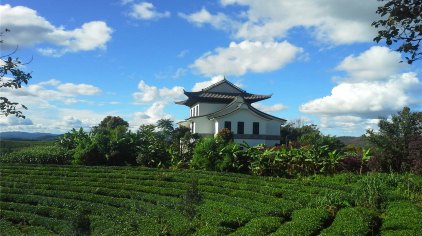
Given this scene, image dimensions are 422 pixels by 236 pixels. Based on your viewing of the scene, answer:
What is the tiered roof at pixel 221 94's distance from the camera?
46719 millimetres

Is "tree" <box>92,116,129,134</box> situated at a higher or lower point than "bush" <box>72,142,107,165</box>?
higher

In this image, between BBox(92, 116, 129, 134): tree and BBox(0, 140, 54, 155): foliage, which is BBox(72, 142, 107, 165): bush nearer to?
BBox(0, 140, 54, 155): foliage

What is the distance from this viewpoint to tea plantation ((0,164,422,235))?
9.84 metres

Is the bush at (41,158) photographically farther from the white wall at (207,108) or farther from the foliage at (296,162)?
the white wall at (207,108)

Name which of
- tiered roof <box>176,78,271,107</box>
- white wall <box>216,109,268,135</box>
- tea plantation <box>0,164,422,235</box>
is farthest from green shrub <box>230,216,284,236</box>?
tiered roof <box>176,78,271,107</box>

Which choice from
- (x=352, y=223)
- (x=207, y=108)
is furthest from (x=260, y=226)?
(x=207, y=108)

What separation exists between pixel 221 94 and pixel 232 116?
5893 mm

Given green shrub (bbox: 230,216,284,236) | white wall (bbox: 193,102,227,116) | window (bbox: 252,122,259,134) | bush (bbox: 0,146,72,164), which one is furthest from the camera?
white wall (bbox: 193,102,227,116)

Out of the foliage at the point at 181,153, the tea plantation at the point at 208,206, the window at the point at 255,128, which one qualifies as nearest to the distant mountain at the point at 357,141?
the tea plantation at the point at 208,206

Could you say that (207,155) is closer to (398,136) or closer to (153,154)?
(153,154)

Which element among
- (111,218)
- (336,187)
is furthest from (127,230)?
(336,187)

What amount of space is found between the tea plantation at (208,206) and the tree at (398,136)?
2377 mm

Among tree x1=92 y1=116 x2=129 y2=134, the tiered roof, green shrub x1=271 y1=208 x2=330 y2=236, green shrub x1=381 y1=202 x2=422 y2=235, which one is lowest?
green shrub x1=271 y1=208 x2=330 y2=236

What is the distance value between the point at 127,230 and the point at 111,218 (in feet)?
5.29
